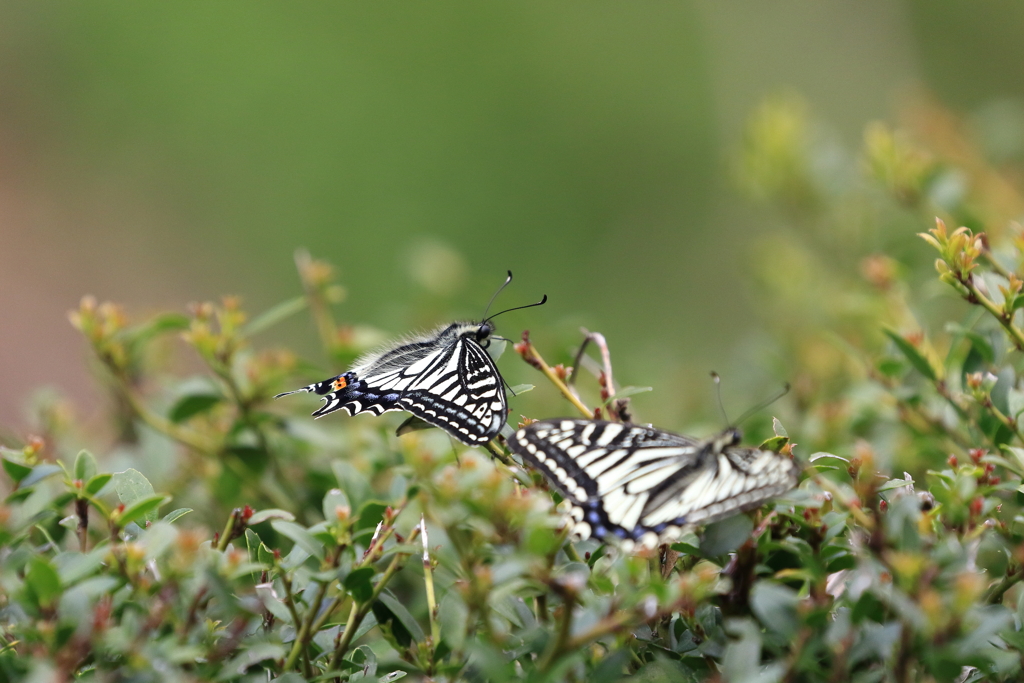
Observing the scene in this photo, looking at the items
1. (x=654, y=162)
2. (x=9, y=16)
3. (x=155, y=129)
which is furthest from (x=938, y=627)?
(x=9, y=16)

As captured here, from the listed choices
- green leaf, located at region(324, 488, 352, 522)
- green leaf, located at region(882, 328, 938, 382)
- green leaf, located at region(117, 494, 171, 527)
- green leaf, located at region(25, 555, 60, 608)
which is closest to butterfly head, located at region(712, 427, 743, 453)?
green leaf, located at region(882, 328, 938, 382)

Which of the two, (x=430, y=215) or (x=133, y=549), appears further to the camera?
(x=430, y=215)

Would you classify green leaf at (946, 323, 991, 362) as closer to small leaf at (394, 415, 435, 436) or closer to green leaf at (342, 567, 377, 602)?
small leaf at (394, 415, 435, 436)

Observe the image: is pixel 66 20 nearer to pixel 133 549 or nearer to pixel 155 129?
pixel 155 129

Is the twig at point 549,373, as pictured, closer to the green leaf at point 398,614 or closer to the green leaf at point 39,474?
the green leaf at point 398,614

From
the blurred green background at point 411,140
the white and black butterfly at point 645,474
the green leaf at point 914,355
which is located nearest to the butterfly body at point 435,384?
the white and black butterfly at point 645,474

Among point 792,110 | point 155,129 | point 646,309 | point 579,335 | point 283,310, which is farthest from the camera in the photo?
point 155,129
